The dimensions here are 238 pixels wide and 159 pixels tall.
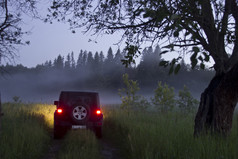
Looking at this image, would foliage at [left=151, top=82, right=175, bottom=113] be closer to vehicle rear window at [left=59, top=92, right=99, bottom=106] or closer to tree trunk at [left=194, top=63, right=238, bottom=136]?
vehicle rear window at [left=59, top=92, right=99, bottom=106]

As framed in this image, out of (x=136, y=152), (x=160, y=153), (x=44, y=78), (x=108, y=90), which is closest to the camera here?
(x=160, y=153)

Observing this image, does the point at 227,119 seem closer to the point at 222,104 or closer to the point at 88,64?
the point at 222,104

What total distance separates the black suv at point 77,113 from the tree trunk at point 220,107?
3.89 m

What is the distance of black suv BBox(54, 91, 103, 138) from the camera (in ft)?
25.1

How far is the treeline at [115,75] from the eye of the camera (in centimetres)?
6122

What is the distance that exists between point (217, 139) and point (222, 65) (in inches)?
76.3

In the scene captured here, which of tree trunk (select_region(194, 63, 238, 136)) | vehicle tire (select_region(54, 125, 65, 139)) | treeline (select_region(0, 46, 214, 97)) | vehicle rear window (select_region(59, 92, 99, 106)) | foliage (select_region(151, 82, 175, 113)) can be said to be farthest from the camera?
treeline (select_region(0, 46, 214, 97))

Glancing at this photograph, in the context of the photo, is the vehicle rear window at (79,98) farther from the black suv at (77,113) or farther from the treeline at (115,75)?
the treeline at (115,75)

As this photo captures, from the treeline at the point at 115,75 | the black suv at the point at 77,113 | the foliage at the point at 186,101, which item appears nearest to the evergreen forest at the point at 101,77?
the treeline at the point at 115,75

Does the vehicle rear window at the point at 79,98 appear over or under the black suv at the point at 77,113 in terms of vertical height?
over

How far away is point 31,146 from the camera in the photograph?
221 inches

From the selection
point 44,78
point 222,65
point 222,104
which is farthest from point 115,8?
point 44,78

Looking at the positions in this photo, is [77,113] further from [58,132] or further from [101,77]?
[101,77]

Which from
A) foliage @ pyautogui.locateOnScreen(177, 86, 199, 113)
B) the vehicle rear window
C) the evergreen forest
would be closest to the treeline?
the evergreen forest
